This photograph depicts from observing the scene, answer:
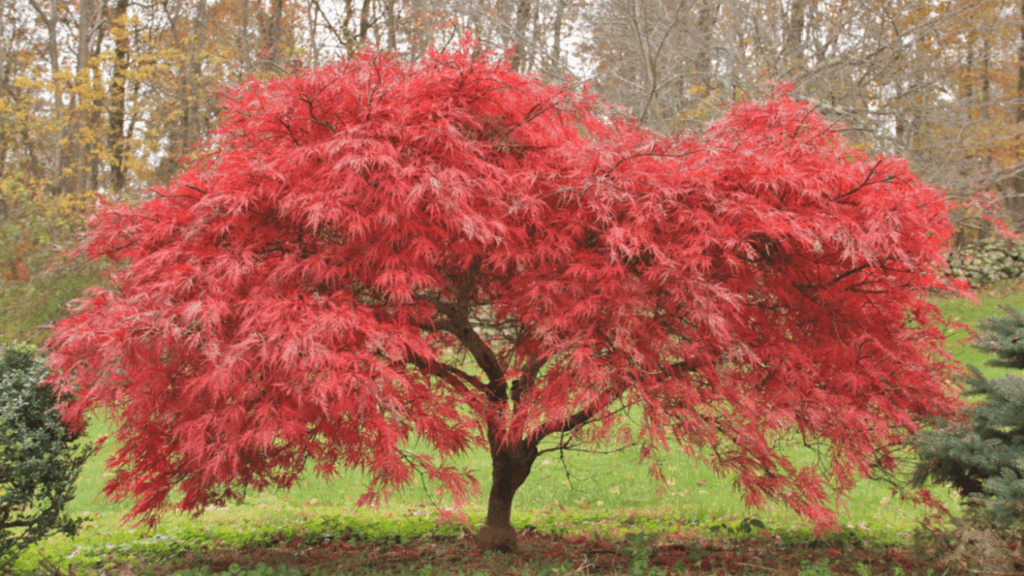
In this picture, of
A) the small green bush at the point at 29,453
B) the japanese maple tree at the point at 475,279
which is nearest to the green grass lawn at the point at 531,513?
the small green bush at the point at 29,453

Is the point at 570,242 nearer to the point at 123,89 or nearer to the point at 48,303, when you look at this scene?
the point at 48,303

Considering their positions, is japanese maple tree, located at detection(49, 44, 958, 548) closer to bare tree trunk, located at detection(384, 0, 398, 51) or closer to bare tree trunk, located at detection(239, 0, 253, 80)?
bare tree trunk, located at detection(384, 0, 398, 51)

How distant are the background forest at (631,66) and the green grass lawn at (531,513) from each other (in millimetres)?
2224

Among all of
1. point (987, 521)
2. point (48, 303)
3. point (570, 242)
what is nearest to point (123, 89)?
point (48, 303)

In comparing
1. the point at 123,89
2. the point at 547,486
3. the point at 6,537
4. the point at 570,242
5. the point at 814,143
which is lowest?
the point at 547,486

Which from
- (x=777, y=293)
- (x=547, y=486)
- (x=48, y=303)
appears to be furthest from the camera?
(x=48, y=303)

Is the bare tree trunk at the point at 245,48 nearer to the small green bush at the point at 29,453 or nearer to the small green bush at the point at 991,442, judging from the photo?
the small green bush at the point at 29,453

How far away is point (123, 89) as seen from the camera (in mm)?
14375

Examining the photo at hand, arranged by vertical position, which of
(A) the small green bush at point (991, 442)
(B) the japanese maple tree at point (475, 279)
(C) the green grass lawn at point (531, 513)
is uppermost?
(B) the japanese maple tree at point (475, 279)

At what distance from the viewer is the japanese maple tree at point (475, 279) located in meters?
3.09

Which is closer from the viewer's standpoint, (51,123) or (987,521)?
(987,521)

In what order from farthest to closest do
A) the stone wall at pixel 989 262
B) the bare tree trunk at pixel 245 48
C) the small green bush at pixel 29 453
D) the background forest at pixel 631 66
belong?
the stone wall at pixel 989 262
the bare tree trunk at pixel 245 48
the background forest at pixel 631 66
the small green bush at pixel 29 453

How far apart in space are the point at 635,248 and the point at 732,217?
564 millimetres

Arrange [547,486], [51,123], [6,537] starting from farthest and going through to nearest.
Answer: [51,123] < [547,486] < [6,537]
